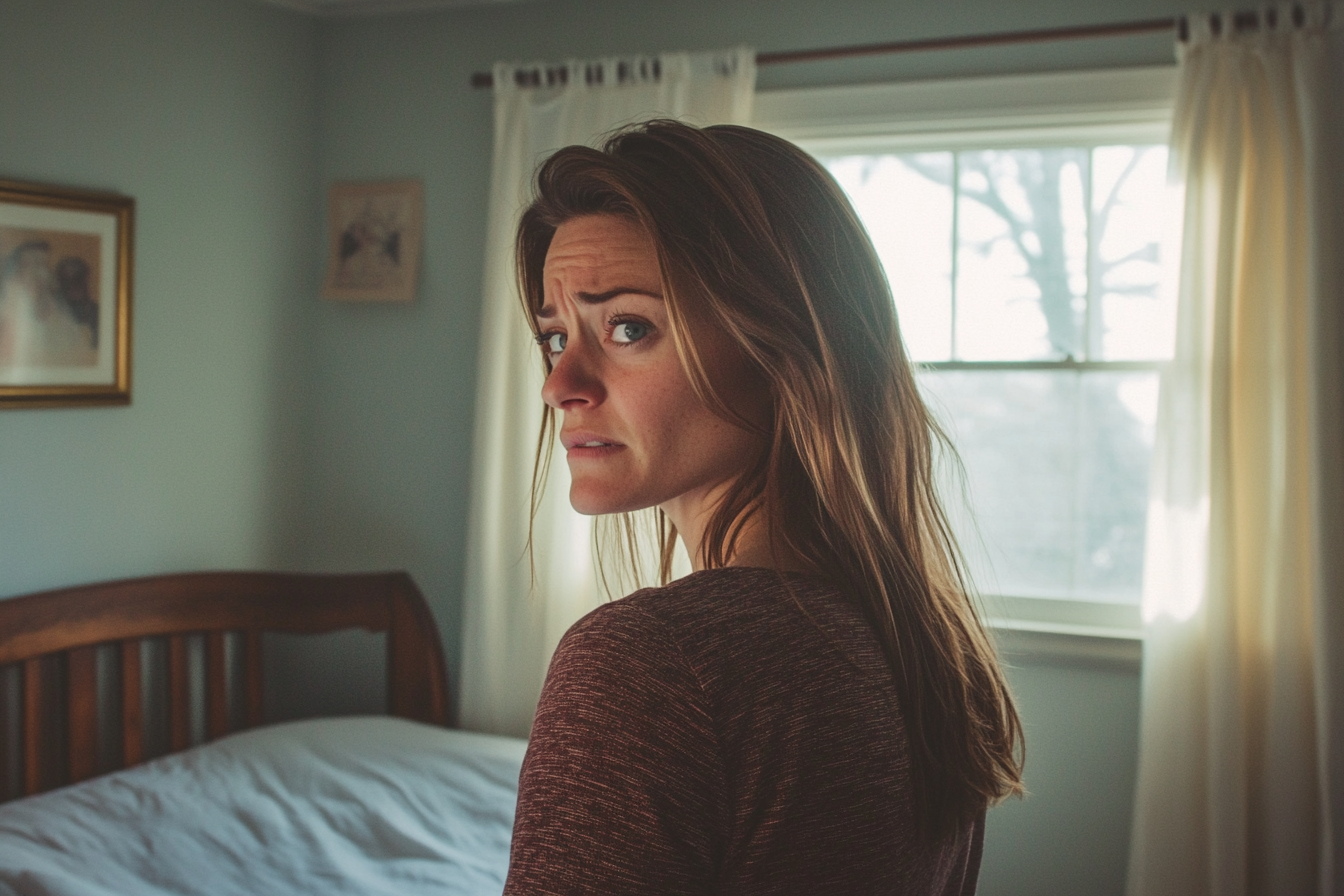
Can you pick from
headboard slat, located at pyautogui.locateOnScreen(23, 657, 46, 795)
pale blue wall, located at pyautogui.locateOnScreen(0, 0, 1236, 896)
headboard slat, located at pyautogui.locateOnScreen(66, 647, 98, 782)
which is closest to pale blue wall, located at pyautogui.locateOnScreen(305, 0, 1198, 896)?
pale blue wall, located at pyautogui.locateOnScreen(0, 0, 1236, 896)

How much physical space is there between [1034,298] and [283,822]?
2097mm

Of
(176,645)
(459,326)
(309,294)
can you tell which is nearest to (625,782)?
(176,645)

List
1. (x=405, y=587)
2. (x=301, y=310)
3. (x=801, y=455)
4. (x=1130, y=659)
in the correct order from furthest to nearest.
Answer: (x=301, y=310) → (x=405, y=587) → (x=1130, y=659) → (x=801, y=455)

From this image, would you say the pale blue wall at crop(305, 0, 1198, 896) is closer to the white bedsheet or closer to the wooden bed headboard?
the wooden bed headboard

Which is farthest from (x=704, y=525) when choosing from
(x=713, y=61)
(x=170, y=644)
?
(x=170, y=644)

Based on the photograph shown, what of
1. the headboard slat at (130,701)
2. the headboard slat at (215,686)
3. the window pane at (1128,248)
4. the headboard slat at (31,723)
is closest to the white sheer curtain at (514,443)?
the headboard slat at (215,686)

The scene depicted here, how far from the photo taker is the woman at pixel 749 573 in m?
0.52

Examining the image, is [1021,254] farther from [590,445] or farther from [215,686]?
[215,686]

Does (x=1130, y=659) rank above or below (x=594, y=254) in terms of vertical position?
below

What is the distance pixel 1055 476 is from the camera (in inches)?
105

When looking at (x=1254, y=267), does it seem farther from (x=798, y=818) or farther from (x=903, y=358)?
(x=798, y=818)

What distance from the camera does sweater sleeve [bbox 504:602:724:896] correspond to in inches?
20.0

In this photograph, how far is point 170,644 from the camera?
8.98 ft

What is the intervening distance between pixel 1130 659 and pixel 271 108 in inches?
109
